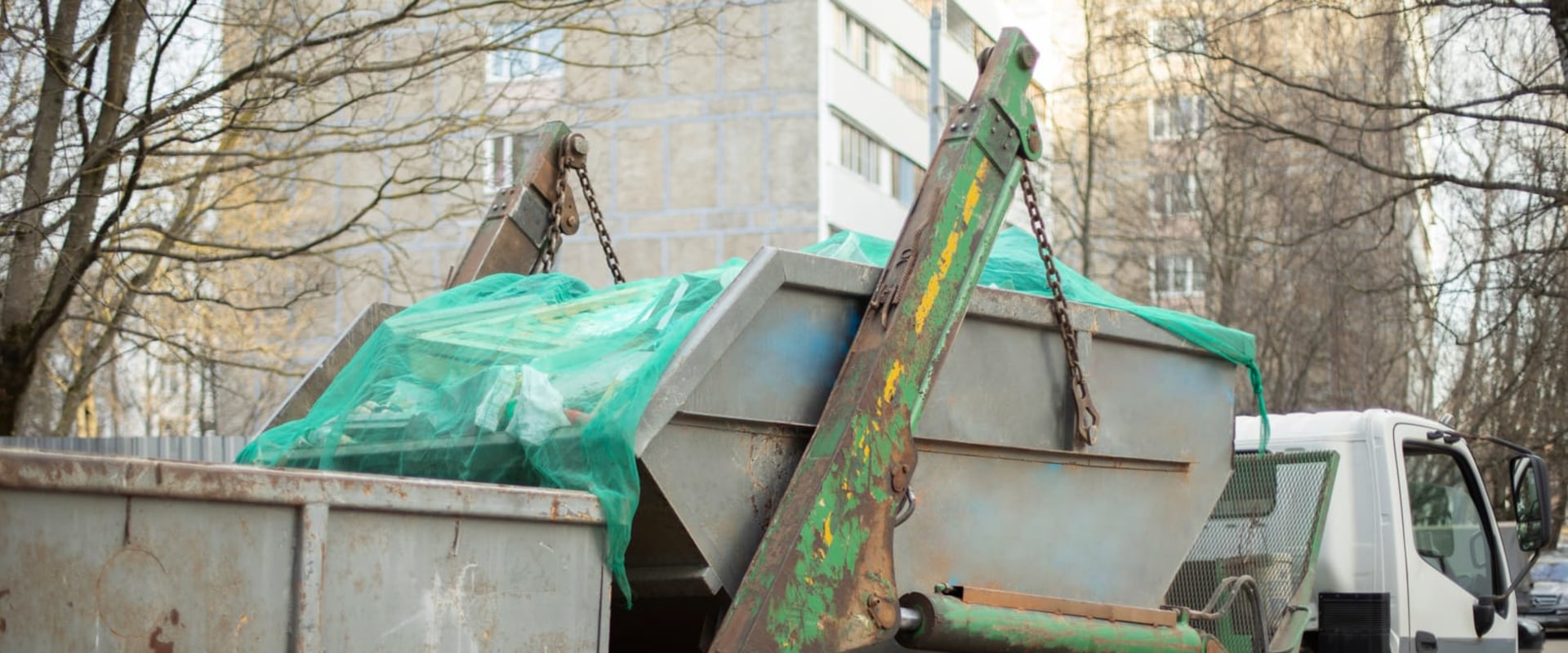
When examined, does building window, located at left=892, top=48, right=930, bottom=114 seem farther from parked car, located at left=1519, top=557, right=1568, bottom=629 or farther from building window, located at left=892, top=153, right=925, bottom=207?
parked car, located at left=1519, top=557, right=1568, bottom=629

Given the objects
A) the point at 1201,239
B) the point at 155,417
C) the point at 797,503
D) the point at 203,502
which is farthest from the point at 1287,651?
the point at 155,417

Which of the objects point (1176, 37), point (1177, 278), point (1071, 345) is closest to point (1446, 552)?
point (1071, 345)

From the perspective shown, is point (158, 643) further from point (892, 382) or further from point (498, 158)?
point (498, 158)

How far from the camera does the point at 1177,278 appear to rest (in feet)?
96.2

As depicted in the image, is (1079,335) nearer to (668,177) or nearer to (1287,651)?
(1287,651)

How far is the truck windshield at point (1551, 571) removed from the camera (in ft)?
94.9

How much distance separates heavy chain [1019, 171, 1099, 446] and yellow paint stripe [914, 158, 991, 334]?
17 cm

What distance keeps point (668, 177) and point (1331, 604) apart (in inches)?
891

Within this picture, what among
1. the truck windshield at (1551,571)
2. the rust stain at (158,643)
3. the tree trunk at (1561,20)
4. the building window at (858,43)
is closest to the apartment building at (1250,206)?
the building window at (858,43)

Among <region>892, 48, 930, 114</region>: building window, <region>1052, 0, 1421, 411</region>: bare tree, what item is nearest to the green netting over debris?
<region>1052, 0, 1421, 411</region>: bare tree

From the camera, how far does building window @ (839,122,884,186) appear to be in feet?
93.4

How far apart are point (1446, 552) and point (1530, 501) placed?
44 cm

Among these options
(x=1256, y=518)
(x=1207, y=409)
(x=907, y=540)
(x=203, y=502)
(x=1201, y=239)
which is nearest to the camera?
(x=203, y=502)

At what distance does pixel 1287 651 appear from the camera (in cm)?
607
